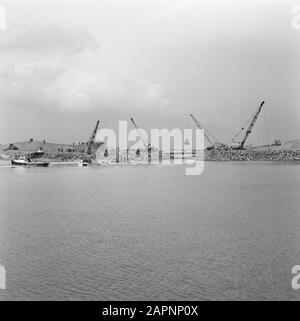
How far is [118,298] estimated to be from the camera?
7691 mm

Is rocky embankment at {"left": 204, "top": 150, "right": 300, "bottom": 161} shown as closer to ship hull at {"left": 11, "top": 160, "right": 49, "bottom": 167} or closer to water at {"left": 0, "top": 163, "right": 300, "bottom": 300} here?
ship hull at {"left": 11, "top": 160, "right": 49, "bottom": 167}

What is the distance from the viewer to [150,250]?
10.8m

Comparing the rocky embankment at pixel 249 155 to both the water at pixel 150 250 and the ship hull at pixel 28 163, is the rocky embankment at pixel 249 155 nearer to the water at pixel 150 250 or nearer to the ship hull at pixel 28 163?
the ship hull at pixel 28 163

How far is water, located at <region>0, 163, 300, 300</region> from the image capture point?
8.04 m

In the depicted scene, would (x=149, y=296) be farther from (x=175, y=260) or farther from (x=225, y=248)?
(x=225, y=248)

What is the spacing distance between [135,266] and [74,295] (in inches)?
70.7

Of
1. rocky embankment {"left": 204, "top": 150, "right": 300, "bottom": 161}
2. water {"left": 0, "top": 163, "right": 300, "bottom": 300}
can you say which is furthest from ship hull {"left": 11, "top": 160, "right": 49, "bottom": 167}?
water {"left": 0, "top": 163, "right": 300, "bottom": 300}

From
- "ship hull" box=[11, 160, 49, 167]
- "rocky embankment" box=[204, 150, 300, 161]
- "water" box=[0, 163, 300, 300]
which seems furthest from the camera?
"rocky embankment" box=[204, 150, 300, 161]

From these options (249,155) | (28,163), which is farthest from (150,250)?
(249,155)

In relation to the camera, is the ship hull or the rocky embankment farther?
the rocky embankment

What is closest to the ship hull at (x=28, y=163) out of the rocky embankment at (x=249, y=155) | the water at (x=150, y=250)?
the rocky embankment at (x=249, y=155)

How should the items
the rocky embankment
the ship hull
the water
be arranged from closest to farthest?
the water < the ship hull < the rocky embankment

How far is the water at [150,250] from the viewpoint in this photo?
26.4ft
